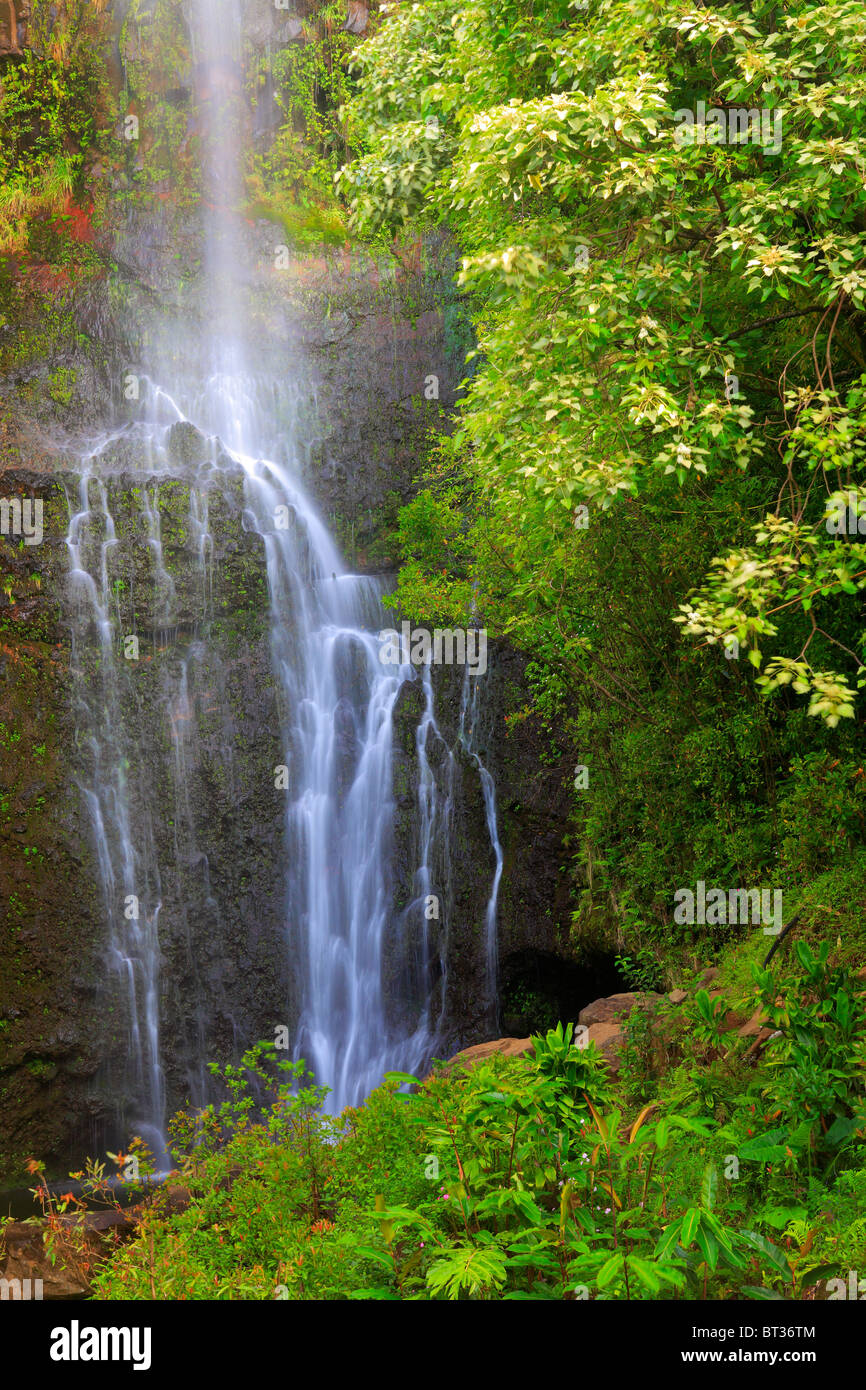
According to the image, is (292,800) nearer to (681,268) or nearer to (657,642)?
(657,642)

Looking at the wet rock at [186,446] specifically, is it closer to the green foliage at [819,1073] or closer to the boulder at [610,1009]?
the boulder at [610,1009]

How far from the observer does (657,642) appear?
9.32m

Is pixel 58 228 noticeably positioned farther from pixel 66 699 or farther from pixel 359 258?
pixel 66 699

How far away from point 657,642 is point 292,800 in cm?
591

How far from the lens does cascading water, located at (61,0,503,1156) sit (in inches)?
492

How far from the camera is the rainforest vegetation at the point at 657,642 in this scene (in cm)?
396

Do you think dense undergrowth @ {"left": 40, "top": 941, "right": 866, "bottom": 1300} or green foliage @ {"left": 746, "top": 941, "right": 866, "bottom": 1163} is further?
green foliage @ {"left": 746, "top": 941, "right": 866, "bottom": 1163}

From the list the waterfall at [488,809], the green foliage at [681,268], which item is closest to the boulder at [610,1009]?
the green foliage at [681,268]

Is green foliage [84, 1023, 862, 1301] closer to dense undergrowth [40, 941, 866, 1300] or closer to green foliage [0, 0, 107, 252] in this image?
dense undergrowth [40, 941, 866, 1300]

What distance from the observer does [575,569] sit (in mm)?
9211

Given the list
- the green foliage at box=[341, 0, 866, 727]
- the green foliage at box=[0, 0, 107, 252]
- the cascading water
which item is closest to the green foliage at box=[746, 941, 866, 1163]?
the green foliage at box=[341, 0, 866, 727]

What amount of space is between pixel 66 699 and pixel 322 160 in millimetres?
11974

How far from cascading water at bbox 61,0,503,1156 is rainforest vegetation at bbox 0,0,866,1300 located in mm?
3523
